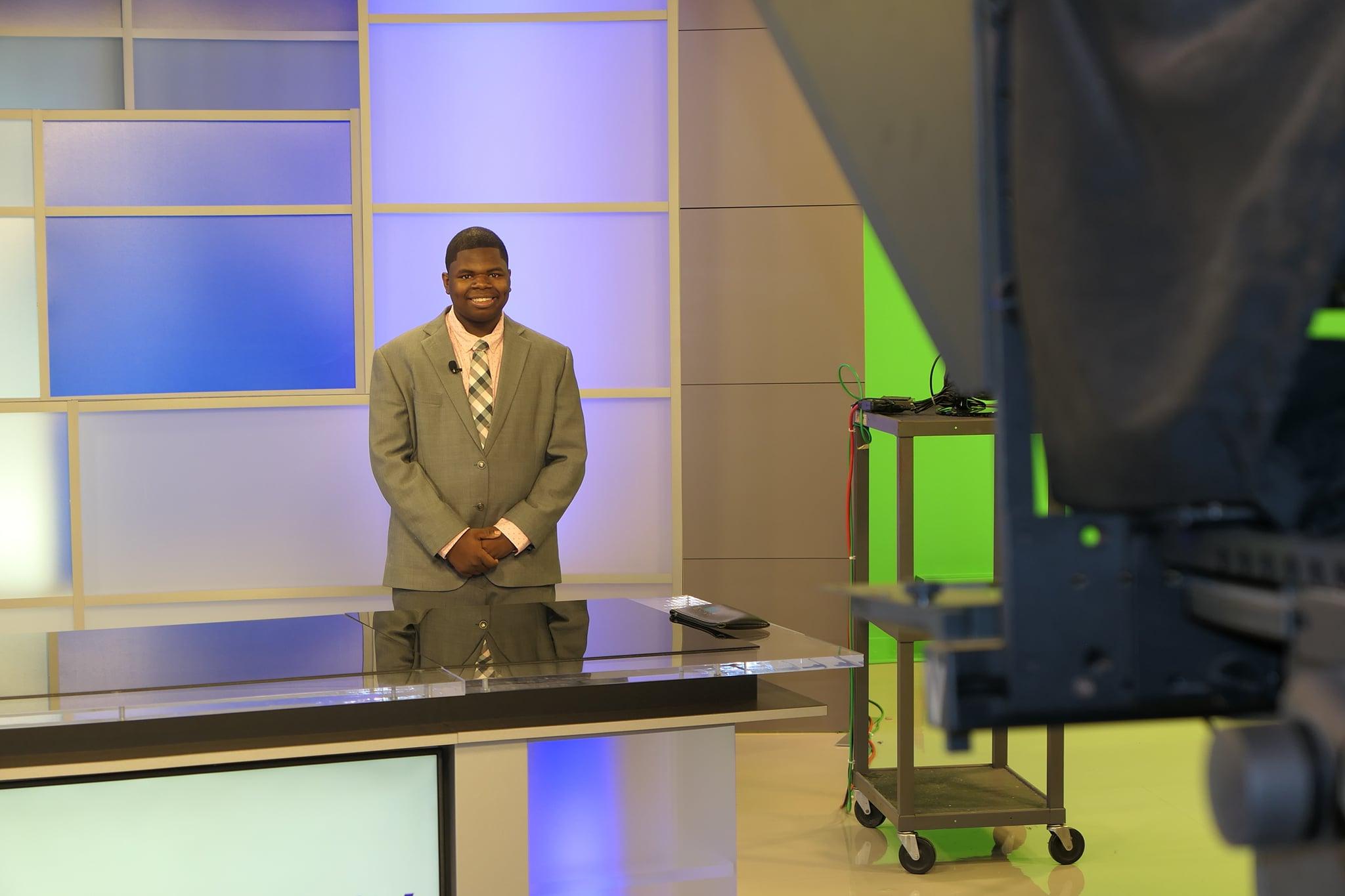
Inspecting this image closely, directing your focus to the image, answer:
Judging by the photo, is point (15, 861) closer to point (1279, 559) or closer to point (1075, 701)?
point (1075, 701)

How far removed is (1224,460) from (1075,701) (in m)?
0.16

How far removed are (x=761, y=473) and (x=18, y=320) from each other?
103 inches

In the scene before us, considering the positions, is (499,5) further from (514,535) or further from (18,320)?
(514,535)

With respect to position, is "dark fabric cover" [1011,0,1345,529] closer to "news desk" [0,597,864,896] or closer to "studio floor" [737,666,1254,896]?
"news desk" [0,597,864,896]

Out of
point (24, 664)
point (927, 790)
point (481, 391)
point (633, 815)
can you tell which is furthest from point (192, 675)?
point (927, 790)

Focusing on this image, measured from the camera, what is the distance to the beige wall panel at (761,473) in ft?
15.7

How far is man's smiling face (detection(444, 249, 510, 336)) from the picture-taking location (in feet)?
11.5

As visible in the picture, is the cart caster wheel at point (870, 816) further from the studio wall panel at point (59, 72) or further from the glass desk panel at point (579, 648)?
the studio wall panel at point (59, 72)

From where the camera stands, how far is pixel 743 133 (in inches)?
187

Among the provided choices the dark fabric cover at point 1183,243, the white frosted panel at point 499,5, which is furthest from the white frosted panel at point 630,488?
the dark fabric cover at point 1183,243

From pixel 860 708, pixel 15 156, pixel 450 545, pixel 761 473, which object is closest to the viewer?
pixel 450 545

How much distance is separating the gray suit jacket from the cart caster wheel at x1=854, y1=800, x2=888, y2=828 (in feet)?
3.94

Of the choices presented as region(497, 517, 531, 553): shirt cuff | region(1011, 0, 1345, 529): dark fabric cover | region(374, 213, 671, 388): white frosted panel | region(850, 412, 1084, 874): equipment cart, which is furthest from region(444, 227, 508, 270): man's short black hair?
region(1011, 0, 1345, 529): dark fabric cover

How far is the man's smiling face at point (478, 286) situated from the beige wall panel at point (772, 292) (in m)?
1.33
